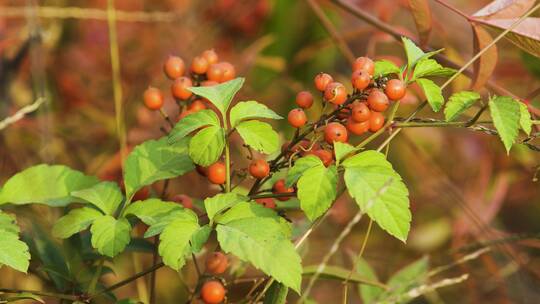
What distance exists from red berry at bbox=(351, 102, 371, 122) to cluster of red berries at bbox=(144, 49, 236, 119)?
20 centimetres

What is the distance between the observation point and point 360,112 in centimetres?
72

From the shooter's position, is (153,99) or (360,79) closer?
(360,79)

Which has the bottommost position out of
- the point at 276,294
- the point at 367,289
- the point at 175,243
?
the point at 367,289

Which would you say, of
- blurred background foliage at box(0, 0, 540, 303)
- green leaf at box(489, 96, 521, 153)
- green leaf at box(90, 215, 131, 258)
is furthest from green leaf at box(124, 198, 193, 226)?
blurred background foliage at box(0, 0, 540, 303)

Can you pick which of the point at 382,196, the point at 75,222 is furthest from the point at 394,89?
the point at 75,222

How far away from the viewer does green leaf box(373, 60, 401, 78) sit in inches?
29.9

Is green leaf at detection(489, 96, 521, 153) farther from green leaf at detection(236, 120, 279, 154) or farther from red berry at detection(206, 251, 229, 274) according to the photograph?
red berry at detection(206, 251, 229, 274)

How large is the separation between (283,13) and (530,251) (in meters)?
0.90

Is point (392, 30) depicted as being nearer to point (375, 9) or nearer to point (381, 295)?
point (381, 295)

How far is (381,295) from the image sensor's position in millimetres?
995

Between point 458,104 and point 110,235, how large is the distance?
0.38 meters

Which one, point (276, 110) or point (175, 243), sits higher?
point (175, 243)

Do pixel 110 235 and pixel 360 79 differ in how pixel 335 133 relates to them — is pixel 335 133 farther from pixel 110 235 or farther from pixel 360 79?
pixel 110 235

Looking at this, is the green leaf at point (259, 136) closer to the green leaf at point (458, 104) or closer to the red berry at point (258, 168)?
the red berry at point (258, 168)
